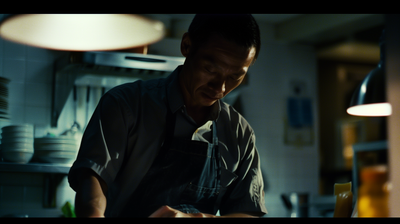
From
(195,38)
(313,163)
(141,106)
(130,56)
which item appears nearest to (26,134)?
(130,56)

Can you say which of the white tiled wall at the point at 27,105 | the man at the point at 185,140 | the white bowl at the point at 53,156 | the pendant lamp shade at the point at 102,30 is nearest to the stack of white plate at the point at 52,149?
the white bowl at the point at 53,156

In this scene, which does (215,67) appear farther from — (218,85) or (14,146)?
(14,146)

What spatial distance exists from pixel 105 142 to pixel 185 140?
0.29 m

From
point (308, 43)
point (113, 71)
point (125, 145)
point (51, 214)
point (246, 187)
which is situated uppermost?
point (308, 43)

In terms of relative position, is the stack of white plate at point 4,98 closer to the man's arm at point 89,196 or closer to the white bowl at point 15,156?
the white bowl at point 15,156

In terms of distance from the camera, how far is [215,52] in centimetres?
114

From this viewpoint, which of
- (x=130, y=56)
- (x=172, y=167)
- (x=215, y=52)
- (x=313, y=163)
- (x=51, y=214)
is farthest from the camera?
(x=313, y=163)

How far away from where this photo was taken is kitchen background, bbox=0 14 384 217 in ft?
9.04

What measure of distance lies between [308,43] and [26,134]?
2.74 m

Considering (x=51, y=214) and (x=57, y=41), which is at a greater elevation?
(x=57, y=41)

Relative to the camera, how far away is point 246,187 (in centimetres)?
130

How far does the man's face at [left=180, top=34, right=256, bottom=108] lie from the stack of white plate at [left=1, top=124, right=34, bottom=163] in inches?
62.0

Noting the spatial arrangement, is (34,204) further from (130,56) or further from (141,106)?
(141,106)

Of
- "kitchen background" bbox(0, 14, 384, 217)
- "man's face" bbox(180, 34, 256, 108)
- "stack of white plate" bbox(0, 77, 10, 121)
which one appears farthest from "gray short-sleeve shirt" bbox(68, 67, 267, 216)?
"stack of white plate" bbox(0, 77, 10, 121)
